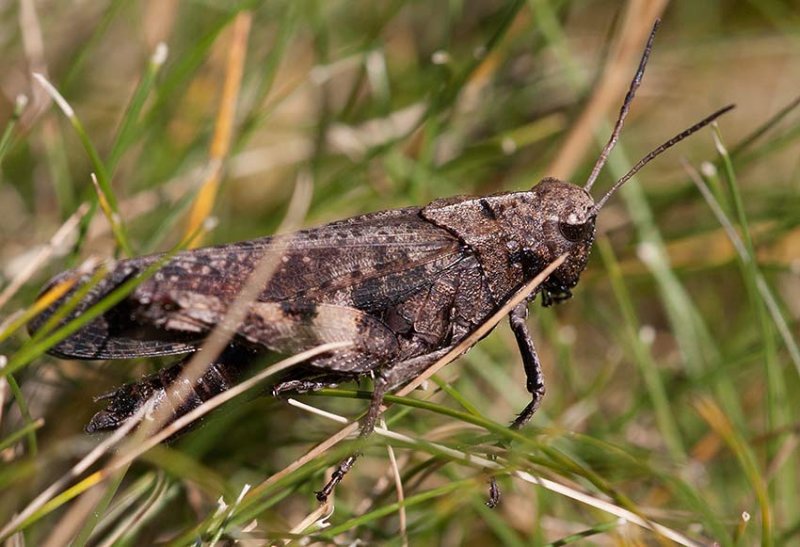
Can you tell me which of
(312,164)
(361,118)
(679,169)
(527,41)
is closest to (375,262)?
(312,164)

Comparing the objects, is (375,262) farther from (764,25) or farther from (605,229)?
(764,25)

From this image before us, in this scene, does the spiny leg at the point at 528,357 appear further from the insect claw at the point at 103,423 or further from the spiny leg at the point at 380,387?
the insect claw at the point at 103,423

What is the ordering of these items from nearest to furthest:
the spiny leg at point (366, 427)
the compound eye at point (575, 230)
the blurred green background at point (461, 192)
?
the spiny leg at point (366, 427), the blurred green background at point (461, 192), the compound eye at point (575, 230)

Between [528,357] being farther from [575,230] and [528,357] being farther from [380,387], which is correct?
[380,387]

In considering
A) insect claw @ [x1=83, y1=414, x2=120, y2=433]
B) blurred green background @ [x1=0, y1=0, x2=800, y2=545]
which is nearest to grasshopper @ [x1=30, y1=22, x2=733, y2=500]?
insect claw @ [x1=83, y1=414, x2=120, y2=433]

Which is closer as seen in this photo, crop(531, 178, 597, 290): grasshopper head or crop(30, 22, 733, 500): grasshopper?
crop(30, 22, 733, 500): grasshopper

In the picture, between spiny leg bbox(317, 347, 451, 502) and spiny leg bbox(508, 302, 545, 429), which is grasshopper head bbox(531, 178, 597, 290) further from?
spiny leg bbox(317, 347, 451, 502)

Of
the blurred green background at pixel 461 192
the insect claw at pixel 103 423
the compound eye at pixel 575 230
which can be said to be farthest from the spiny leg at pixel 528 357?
the insect claw at pixel 103 423
